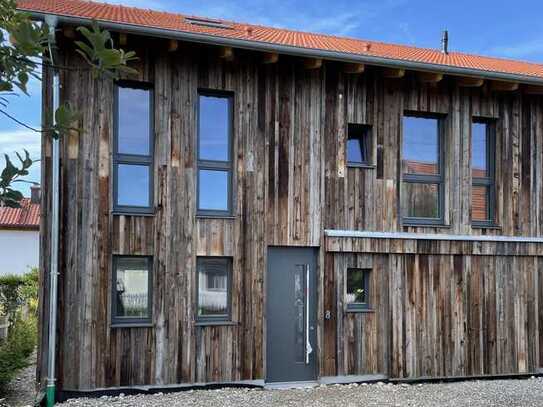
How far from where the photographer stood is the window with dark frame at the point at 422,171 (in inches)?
384

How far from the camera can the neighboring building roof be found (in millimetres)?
7941

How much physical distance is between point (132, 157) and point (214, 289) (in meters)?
2.20

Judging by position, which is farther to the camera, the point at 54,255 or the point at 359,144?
the point at 359,144

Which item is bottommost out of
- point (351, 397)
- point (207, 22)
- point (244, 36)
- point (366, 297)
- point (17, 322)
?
point (351, 397)


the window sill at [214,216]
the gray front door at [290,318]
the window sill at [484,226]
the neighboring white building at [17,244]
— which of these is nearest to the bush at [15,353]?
the window sill at [214,216]

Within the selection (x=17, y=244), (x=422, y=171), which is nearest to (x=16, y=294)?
(x=422, y=171)

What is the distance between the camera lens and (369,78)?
9.55 m

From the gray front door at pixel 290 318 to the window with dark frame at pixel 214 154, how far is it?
1084 mm

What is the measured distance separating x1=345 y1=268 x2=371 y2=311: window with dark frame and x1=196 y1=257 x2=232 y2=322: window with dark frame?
1.86 m

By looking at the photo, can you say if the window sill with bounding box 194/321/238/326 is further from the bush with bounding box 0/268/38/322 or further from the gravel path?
the bush with bounding box 0/268/38/322

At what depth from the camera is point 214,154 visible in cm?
884

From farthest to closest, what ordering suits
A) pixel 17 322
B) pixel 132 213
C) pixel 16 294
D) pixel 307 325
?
pixel 16 294, pixel 17 322, pixel 307 325, pixel 132 213

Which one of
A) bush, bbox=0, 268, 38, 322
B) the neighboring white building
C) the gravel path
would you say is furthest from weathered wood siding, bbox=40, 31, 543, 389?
the neighboring white building

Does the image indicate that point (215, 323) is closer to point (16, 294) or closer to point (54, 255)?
point (54, 255)
